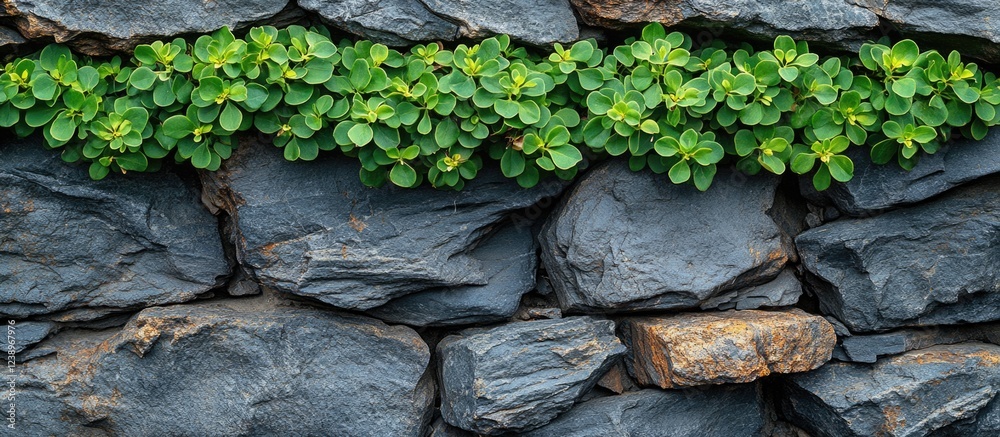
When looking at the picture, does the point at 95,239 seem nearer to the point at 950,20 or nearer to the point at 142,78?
the point at 142,78

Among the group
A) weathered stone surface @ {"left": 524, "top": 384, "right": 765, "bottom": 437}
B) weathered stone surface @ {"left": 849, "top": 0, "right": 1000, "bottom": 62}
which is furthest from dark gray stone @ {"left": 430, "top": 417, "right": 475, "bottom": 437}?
weathered stone surface @ {"left": 849, "top": 0, "right": 1000, "bottom": 62}

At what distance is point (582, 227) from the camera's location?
2473 millimetres

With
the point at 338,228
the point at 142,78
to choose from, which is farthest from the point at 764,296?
the point at 142,78

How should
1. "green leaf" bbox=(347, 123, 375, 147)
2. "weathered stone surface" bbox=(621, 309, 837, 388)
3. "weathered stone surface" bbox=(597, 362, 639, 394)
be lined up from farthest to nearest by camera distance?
"weathered stone surface" bbox=(597, 362, 639, 394) < "weathered stone surface" bbox=(621, 309, 837, 388) < "green leaf" bbox=(347, 123, 375, 147)

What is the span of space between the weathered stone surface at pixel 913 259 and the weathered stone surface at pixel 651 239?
0.88ft

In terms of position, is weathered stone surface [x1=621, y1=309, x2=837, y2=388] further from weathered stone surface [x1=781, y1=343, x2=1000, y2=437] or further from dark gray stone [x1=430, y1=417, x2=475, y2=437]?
dark gray stone [x1=430, y1=417, x2=475, y2=437]

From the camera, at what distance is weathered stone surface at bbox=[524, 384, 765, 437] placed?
2.52m

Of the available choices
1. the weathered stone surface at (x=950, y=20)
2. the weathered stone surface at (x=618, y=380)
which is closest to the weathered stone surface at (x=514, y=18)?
the weathered stone surface at (x=950, y=20)

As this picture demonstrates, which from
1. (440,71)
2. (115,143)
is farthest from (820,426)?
(115,143)

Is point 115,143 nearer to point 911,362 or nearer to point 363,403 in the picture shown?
point 363,403

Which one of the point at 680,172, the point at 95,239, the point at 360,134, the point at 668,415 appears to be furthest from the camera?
the point at 668,415

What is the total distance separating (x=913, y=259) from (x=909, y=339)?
1.02 ft

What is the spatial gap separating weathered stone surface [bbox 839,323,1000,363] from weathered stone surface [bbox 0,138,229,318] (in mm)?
2146

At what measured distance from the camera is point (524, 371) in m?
2.44
